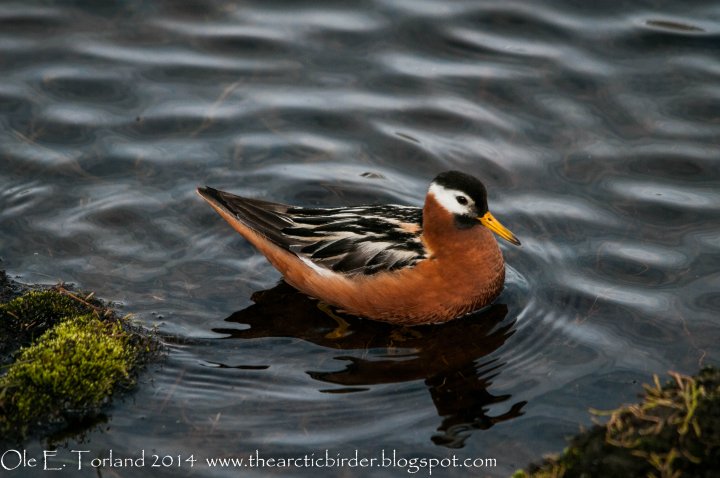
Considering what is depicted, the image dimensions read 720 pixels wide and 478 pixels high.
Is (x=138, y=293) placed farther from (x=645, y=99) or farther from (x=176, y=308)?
(x=645, y=99)

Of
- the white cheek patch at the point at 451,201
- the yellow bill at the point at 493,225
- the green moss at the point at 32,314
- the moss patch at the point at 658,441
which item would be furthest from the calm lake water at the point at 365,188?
the moss patch at the point at 658,441

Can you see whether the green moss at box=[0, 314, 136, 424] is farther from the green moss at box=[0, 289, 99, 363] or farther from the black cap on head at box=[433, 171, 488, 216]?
the black cap on head at box=[433, 171, 488, 216]

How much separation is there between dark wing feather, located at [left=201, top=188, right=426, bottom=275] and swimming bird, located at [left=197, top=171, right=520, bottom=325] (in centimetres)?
1

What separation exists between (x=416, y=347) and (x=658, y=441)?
4123 mm

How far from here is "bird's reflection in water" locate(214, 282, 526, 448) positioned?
8.61m

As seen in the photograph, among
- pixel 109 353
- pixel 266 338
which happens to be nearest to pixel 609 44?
pixel 266 338

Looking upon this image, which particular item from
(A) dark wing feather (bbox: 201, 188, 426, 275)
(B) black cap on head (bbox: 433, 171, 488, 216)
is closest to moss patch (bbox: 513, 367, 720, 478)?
(B) black cap on head (bbox: 433, 171, 488, 216)

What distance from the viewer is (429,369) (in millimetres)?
9234

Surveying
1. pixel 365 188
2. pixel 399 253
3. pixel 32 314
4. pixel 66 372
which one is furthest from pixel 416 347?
pixel 32 314

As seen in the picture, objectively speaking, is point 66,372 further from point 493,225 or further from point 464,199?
point 493,225

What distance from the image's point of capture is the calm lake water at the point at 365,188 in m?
8.50

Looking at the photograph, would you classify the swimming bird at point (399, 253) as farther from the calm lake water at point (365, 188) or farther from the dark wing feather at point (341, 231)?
the calm lake water at point (365, 188)

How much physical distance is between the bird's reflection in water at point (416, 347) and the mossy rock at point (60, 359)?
123 cm

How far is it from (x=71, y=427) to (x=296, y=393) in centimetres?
194
